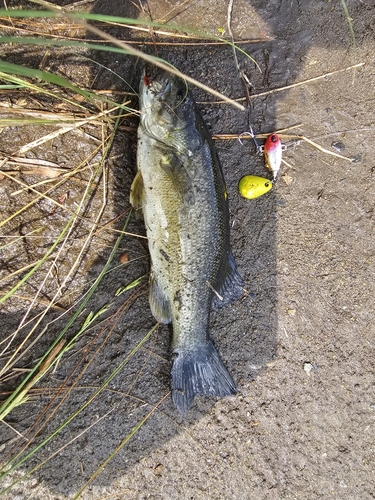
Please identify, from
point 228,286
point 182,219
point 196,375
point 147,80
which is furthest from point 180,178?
point 196,375

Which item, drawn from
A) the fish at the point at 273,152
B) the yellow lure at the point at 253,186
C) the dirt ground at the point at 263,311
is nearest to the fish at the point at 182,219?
the dirt ground at the point at 263,311

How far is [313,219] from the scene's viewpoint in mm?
3047

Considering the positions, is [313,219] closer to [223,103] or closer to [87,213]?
[223,103]

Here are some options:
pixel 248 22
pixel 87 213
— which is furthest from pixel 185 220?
pixel 248 22

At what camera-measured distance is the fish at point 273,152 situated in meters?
2.92

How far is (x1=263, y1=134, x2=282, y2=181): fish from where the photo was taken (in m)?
2.92

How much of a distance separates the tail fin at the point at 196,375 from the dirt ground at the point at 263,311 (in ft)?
0.42

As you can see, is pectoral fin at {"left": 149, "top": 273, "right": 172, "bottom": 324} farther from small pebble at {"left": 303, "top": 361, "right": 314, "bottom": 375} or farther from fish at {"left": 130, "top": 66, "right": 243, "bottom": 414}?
small pebble at {"left": 303, "top": 361, "right": 314, "bottom": 375}

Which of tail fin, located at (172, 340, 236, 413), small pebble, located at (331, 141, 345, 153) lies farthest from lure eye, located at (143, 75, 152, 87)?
tail fin, located at (172, 340, 236, 413)

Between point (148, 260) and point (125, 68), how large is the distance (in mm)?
1282

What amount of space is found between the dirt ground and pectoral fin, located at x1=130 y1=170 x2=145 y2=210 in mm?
203

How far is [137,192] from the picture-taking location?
2.62 m

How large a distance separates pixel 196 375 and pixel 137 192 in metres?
1.21

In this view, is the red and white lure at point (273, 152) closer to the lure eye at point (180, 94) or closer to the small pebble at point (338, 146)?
the small pebble at point (338, 146)
